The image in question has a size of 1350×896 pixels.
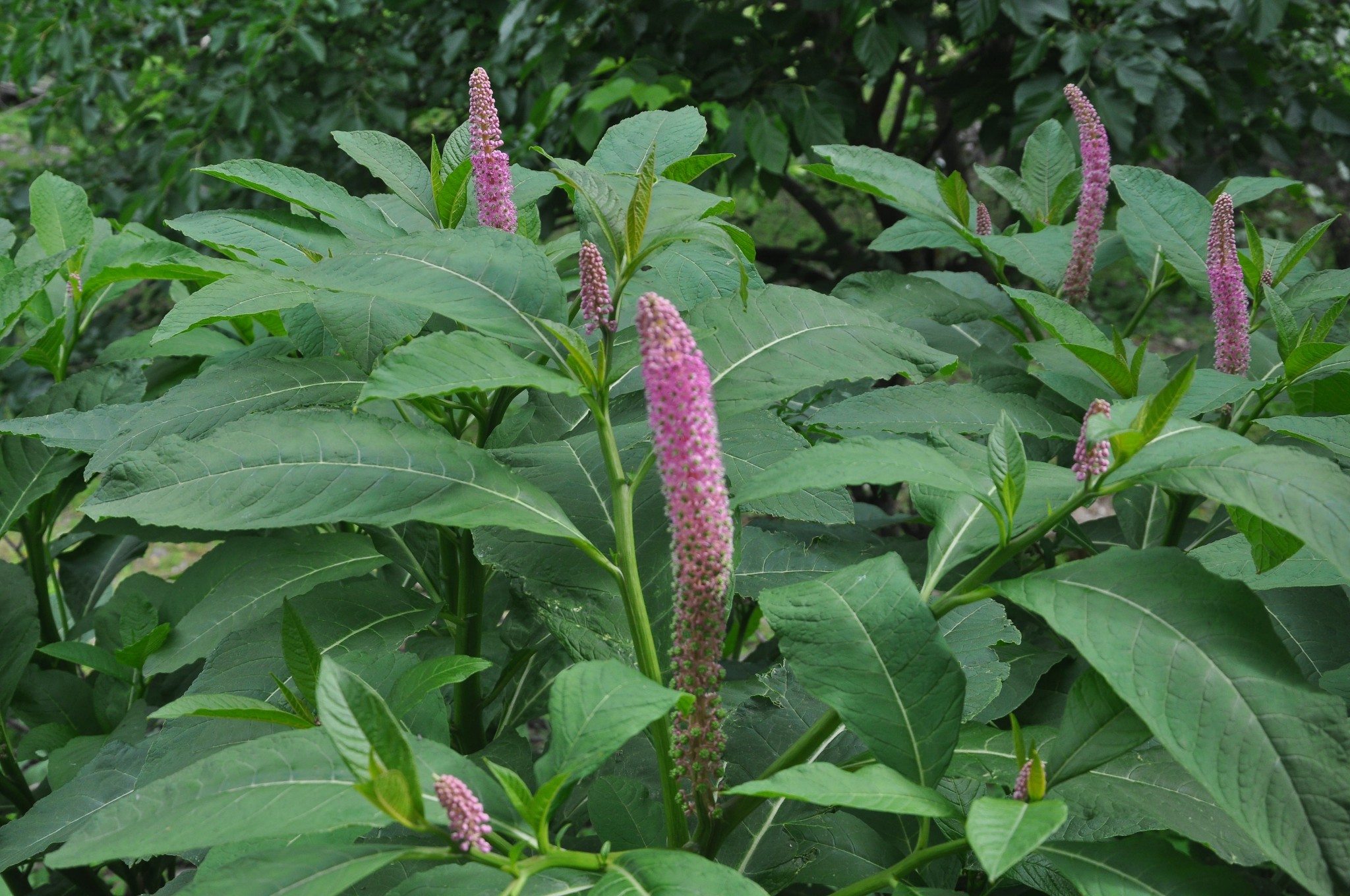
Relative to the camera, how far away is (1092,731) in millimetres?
1013

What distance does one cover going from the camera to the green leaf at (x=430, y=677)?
1104 mm

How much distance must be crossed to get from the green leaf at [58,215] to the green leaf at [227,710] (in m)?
1.26

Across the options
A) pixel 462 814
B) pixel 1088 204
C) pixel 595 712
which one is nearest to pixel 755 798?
pixel 595 712

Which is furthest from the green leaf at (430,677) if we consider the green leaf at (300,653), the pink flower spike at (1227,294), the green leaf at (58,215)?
the green leaf at (58,215)

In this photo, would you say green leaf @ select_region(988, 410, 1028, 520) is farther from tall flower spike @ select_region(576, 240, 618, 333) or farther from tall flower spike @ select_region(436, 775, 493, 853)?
tall flower spike @ select_region(436, 775, 493, 853)

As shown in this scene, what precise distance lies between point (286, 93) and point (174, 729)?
167 inches

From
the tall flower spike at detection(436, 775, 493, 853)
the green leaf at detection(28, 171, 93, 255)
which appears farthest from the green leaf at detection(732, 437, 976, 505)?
the green leaf at detection(28, 171, 93, 255)

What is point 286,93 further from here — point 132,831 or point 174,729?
point 132,831

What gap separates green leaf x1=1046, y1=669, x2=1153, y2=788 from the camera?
3.21 ft

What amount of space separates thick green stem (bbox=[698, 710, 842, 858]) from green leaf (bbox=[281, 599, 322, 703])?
478 millimetres

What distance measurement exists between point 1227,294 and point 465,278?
1066mm

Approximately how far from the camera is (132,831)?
0.87 m

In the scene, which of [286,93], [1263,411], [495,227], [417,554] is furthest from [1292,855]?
[286,93]

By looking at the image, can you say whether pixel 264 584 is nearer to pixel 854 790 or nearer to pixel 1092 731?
pixel 854 790
